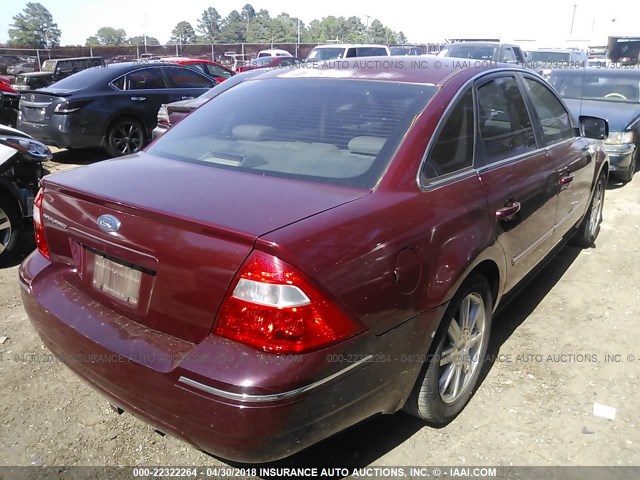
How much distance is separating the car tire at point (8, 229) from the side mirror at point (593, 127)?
186 inches

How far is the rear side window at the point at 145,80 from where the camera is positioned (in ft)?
30.3

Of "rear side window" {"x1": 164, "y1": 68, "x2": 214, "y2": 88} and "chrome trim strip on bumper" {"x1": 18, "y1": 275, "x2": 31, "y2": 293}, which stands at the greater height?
"rear side window" {"x1": 164, "y1": 68, "x2": 214, "y2": 88}

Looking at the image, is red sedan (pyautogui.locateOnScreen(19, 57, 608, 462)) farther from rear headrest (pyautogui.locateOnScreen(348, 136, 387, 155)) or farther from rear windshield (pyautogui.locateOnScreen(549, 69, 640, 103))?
rear windshield (pyautogui.locateOnScreen(549, 69, 640, 103))

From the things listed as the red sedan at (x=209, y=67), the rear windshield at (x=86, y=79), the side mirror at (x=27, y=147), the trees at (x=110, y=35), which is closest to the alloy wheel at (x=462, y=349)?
the side mirror at (x=27, y=147)

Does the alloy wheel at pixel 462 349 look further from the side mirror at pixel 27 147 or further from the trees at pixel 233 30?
the trees at pixel 233 30

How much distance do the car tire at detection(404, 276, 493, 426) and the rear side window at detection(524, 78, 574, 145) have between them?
4.69 ft

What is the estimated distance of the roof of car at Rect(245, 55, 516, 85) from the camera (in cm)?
287

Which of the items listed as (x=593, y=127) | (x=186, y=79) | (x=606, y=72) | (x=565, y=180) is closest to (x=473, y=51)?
(x=606, y=72)

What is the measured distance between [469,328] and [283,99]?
153cm

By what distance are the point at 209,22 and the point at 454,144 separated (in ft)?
393

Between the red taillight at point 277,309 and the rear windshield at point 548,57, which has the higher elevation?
the rear windshield at point 548,57

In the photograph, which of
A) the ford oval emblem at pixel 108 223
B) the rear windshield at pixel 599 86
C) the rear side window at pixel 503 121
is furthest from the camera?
the rear windshield at pixel 599 86

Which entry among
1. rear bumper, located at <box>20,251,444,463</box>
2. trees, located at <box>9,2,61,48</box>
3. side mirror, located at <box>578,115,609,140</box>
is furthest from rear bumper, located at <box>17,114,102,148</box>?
trees, located at <box>9,2,61,48</box>

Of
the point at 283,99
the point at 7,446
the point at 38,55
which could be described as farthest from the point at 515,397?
the point at 38,55
